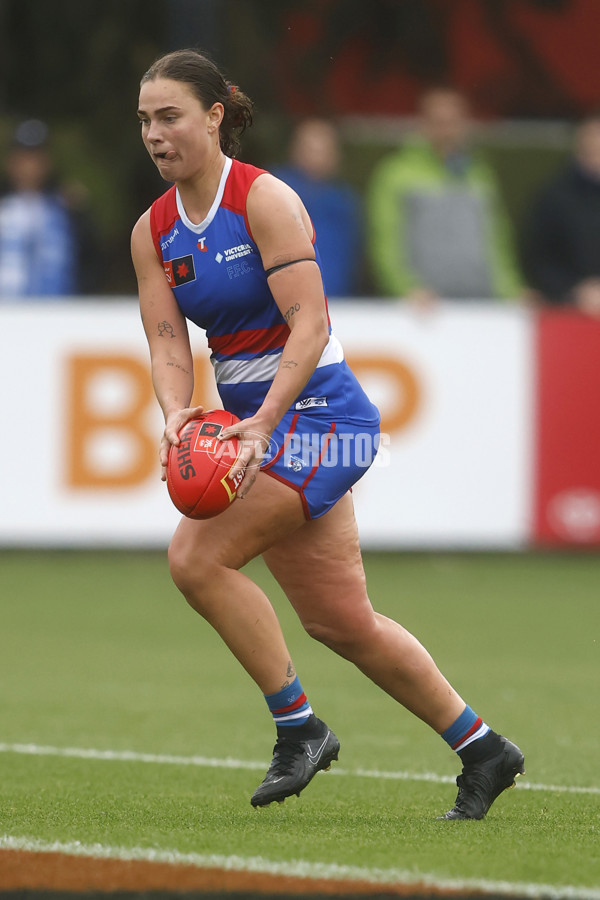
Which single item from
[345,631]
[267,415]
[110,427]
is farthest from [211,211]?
[110,427]

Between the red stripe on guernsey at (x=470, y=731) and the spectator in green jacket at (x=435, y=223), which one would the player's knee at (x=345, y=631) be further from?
the spectator in green jacket at (x=435, y=223)

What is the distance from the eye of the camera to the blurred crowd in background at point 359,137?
12.9 metres

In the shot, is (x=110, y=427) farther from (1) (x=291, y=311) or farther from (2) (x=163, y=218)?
(1) (x=291, y=311)

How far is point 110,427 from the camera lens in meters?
12.2

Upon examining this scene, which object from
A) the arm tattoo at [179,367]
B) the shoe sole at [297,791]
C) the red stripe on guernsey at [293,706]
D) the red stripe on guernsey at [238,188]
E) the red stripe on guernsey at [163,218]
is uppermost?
the red stripe on guernsey at [238,188]

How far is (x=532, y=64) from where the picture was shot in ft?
62.0

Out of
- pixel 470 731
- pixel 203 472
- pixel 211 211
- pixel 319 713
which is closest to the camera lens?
pixel 203 472

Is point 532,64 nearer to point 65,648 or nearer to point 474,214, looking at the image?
point 474,214

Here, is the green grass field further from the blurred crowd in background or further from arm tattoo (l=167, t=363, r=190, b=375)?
the blurred crowd in background

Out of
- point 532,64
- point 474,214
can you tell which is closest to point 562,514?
point 474,214

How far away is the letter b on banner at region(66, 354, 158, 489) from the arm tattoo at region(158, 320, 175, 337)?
6633 mm

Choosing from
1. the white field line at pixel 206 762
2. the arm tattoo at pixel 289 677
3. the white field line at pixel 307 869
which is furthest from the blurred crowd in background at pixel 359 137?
the white field line at pixel 307 869

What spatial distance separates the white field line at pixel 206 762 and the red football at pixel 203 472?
1537mm

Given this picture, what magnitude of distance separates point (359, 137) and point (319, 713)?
A: 35.7ft
